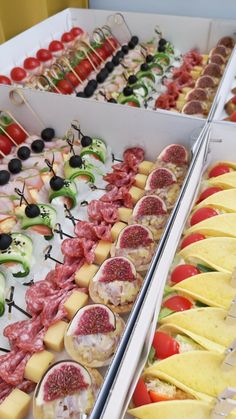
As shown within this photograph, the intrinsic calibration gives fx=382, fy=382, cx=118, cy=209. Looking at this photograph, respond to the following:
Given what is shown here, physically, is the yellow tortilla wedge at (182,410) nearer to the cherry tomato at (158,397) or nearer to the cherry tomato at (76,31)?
the cherry tomato at (158,397)

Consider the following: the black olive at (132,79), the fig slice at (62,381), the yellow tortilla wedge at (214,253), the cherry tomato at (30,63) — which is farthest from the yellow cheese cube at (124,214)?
the cherry tomato at (30,63)

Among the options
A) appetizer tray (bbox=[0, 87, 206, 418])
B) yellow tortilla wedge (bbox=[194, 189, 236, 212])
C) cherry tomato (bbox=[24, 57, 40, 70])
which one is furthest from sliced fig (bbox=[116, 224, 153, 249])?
cherry tomato (bbox=[24, 57, 40, 70])

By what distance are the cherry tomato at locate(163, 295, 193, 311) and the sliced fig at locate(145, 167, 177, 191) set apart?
779 millimetres

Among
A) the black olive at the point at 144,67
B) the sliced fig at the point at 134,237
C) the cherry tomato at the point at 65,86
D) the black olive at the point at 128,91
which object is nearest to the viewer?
the sliced fig at the point at 134,237

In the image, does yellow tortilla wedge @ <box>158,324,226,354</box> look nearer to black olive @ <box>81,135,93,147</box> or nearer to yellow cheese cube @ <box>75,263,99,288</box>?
yellow cheese cube @ <box>75,263,99,288</box>

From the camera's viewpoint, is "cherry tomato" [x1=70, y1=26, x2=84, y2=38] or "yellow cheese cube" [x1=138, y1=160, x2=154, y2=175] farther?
"cherry tomato" [x1=70, y1=26, x2=84, y2=38]

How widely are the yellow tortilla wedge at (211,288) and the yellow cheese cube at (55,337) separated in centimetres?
49

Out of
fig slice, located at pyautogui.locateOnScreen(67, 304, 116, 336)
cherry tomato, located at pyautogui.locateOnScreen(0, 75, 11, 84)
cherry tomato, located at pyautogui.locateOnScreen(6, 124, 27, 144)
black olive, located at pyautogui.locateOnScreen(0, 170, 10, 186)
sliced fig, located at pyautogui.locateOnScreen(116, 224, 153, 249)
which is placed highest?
cherry tomato, located at pyautogui.locateOnScreen(0, 75, 11, 84)

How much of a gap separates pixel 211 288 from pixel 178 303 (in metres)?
0.14

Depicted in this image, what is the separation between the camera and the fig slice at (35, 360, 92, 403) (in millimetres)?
1276

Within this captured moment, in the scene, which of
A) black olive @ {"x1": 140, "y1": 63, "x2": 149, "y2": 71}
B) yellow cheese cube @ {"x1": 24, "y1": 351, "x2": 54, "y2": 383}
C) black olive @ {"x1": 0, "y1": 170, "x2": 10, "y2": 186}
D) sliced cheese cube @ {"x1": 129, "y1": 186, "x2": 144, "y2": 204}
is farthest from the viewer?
black olive @ {"x1": 140, "y1": 63, "x2": 149, "y2": 71}

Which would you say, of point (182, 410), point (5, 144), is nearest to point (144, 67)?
point (5, 144)

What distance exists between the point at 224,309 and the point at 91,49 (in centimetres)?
297

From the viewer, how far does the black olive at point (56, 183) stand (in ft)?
6.86
